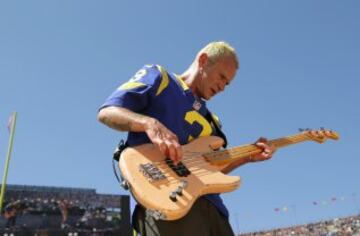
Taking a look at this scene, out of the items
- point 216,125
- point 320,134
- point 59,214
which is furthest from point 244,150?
point 59,214

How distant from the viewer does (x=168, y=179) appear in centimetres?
177

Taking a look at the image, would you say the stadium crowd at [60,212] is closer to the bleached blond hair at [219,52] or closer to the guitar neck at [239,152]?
the guitar neck at [239,152]

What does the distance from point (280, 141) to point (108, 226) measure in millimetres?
25052

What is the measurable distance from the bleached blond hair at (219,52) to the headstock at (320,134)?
4.34 ft

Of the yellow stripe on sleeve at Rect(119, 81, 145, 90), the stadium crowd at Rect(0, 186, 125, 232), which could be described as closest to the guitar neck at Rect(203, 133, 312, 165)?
the yellow stripe on sleeve at Rect(119, 81, 145, 90)

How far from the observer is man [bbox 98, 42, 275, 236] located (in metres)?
1.79

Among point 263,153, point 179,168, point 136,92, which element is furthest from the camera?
point 263,153

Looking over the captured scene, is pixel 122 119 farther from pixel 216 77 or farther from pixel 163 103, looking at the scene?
pixel 216 77

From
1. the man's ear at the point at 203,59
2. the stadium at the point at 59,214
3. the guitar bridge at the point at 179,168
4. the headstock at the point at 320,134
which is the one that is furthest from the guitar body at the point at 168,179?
the stadium at the point at 59,214

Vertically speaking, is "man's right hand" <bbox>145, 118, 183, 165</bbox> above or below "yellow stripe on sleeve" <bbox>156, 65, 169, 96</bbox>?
below

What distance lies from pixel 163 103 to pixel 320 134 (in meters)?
2.13

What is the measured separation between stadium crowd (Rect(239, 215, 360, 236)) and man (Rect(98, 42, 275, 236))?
26.6m

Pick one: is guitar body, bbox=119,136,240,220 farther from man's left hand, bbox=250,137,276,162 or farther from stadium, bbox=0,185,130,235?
stadium, bbox=0,185,130,235

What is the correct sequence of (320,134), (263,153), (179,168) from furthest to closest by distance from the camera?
(320,134) → (263,153) → (179,168)
